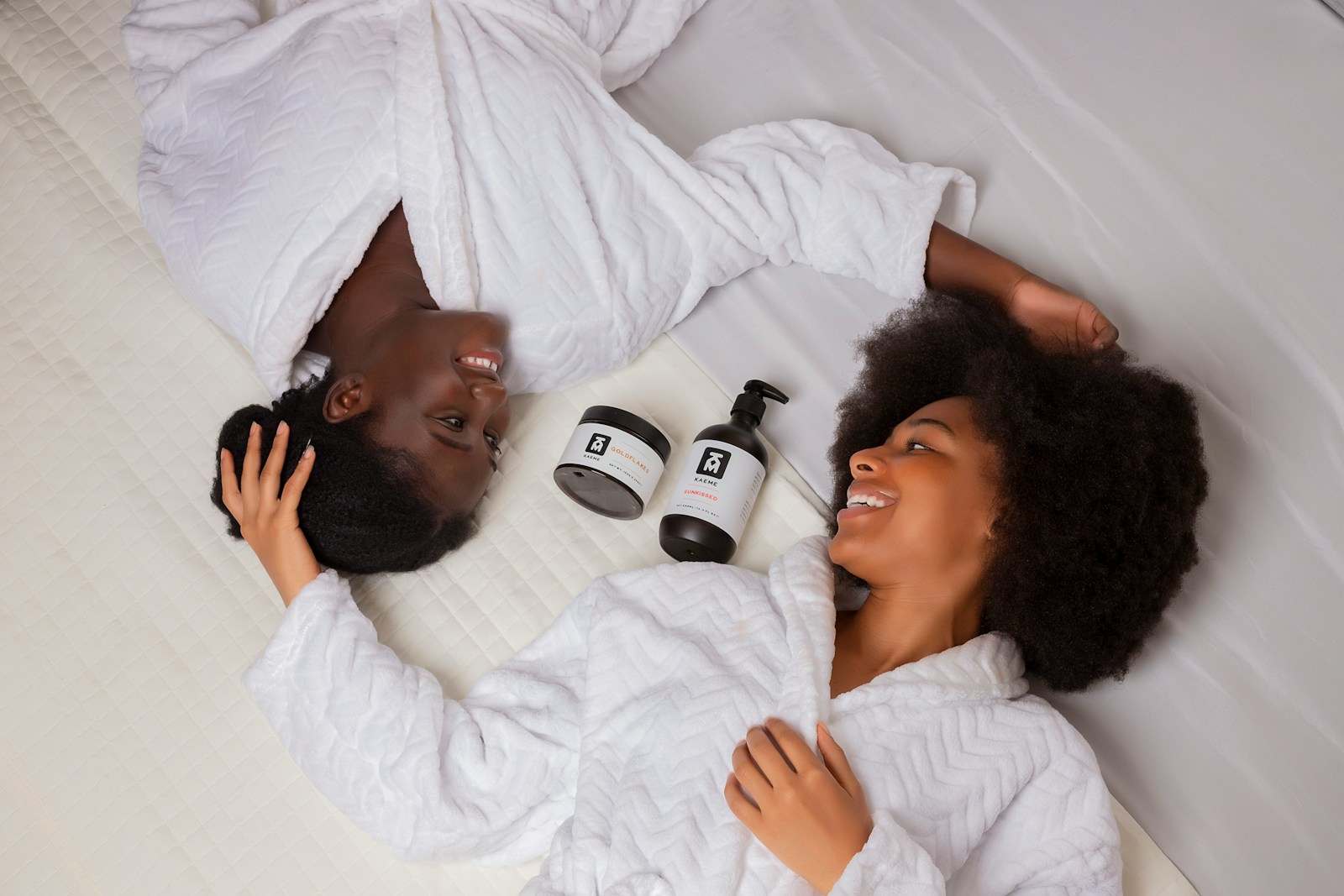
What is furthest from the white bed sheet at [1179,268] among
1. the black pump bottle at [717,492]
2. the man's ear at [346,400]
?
the man's ear at [346,400]

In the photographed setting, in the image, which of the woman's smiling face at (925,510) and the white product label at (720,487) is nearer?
the woman's smiling face at (925,510)

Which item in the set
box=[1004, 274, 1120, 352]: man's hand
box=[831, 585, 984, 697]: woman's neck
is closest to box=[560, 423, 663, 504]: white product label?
box=[831, 585, 984, 697]: woman's neck

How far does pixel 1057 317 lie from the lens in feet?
4.70

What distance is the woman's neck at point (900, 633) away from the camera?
127cm

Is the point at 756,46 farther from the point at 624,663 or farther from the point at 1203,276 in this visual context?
the point at 624,663

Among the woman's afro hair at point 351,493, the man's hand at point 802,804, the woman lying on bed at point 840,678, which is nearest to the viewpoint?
the man's hand at point 802,804

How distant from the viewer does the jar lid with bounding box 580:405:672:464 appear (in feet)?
4.67

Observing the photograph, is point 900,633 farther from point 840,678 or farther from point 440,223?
point 440,223

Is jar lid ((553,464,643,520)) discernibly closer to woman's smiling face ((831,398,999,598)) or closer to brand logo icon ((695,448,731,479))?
brand logo icon ((695,448,731,479))

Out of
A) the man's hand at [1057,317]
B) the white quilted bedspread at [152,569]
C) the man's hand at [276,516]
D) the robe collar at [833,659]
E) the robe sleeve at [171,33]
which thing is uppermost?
the man's hand at [1057,317]

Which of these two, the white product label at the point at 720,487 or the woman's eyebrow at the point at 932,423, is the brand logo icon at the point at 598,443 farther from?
the woman's eyebrow at the point at 932,423

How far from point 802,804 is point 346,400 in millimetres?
726

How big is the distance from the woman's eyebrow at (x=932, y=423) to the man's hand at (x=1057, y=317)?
0.24 metres

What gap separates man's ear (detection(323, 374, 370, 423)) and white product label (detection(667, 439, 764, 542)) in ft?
1.37
